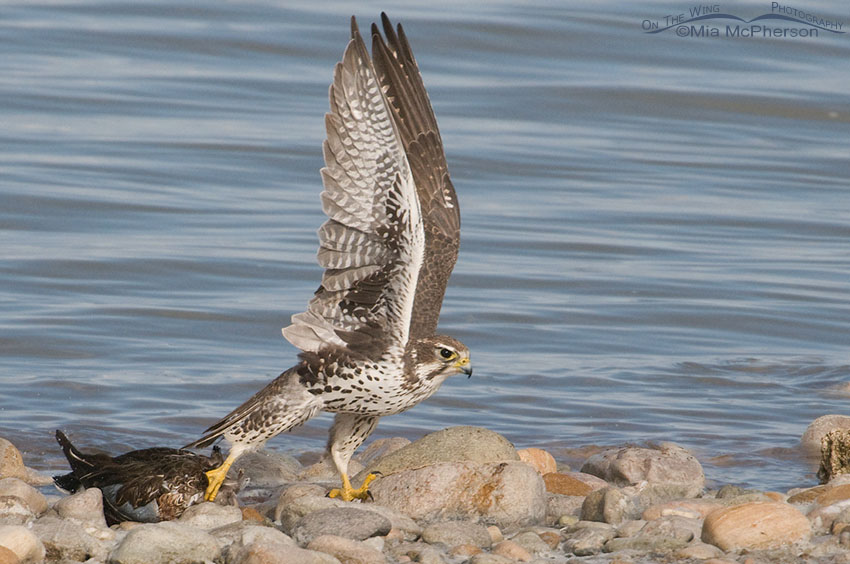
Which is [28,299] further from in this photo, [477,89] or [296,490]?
[477,89]

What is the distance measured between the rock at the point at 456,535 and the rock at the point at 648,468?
4.87 feet

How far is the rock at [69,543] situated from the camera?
5.08 metres

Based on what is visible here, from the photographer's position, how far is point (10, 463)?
683 cm

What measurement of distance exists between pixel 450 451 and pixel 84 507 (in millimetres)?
1707

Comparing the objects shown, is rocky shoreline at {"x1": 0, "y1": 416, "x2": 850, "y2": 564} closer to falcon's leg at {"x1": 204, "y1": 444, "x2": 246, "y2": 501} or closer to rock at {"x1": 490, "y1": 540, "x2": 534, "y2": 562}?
rock at {"x1": 490, "y1": 540, "x2": 534, "y2": 562}

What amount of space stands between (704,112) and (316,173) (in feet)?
18.5

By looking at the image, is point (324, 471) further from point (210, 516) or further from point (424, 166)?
point (424, 166)

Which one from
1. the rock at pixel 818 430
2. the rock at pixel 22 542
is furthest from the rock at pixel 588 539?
the rock at pixel 818 430

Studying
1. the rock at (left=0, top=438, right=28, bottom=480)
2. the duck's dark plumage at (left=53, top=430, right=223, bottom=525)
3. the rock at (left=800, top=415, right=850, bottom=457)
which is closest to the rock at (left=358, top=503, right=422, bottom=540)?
the duck's dark plumage at (left=53, top=430, right=223, bottom=525)

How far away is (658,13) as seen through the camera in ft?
66.8

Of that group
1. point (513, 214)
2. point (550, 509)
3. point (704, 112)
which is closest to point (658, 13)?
point (704, 112)

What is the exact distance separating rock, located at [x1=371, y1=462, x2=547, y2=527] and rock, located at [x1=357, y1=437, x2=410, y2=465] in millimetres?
1305

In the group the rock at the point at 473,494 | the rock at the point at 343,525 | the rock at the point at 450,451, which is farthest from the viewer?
the rock at the point at 450,451

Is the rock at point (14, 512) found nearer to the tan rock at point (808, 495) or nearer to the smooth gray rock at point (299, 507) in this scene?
the smooth gray rock at point (299, 507)
